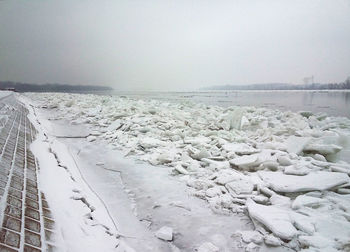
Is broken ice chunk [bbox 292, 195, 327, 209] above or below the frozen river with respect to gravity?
below

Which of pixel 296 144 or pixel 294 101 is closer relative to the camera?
pixel 296 144

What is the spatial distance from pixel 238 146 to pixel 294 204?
2215mm

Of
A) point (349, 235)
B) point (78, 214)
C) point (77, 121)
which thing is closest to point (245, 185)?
point (349, 235)

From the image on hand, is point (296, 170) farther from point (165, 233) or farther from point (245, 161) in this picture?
point (165, 233)

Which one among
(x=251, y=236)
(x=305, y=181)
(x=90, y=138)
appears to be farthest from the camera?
(x=90, y=138)

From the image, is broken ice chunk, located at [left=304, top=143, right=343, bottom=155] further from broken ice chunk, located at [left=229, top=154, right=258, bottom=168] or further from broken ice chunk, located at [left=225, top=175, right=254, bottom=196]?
broken ice chunk, located at [left=225, top=175, right=254, bottom=196]

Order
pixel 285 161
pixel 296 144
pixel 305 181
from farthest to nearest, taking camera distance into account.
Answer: pixel 296 144 → pixel 285 161 → pixel 305 181

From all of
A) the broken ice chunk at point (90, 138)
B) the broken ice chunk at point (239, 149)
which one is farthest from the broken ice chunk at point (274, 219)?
the broken ice chunk at point (90, 138)

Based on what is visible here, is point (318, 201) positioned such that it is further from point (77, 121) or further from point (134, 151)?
point (77, 121)

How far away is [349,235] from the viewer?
1894mm

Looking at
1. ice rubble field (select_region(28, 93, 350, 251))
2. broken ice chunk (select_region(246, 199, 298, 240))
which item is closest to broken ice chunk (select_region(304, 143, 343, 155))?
ice rubble field (select_region(28, 93, 350, 251))

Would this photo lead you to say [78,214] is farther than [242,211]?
No

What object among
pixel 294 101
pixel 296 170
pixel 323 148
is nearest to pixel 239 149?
pixel 296 170

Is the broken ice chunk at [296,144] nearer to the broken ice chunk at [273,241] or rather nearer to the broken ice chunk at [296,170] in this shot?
the broken ice chunk at [296,170]
